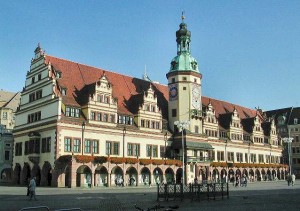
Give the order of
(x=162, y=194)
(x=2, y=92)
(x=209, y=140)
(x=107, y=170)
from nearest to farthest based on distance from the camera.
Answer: (x=162, y=194), (x=107, y=170), (x=209, y=140), (x=2, y=92)

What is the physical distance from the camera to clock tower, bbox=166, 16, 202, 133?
6944 centimetres

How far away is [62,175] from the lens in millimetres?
51094

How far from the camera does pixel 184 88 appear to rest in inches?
2761

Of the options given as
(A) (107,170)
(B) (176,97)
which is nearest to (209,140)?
(B) (176,97)

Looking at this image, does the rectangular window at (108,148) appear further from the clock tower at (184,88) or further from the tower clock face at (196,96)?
the tower clock face at (196,96)

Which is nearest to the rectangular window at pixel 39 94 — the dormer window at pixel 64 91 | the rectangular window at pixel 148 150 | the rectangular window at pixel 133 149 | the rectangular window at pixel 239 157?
the dormer window at pixel 64 91

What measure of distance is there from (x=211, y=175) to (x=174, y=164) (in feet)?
41.5

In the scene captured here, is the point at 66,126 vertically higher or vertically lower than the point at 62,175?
higher

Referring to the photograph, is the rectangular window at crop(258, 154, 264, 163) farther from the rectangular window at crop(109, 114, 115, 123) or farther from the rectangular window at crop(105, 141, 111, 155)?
the rectangular window at crop(105, 141, 111, 155)

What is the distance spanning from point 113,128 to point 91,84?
729cm

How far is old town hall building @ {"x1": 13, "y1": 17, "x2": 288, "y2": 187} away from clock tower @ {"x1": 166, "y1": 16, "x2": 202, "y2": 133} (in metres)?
0.18

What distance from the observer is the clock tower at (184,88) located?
228ft

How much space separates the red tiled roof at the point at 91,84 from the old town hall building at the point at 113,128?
0.57ft

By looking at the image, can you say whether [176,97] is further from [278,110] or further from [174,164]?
[278,110]
